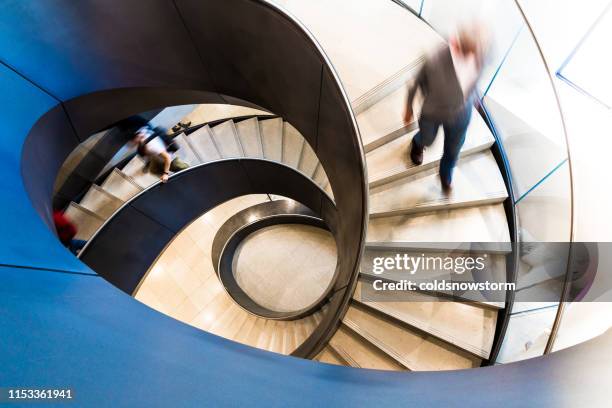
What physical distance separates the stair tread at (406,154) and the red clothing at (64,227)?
391 centimetres

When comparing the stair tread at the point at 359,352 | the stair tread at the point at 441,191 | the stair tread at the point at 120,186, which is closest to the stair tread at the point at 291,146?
the stair tread at the point at 120,186

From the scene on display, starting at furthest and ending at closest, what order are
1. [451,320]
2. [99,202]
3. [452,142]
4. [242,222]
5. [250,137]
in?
[242,222], [250,137], [99,202], [451,320], [452,142]

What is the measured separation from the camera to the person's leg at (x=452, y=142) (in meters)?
2.84

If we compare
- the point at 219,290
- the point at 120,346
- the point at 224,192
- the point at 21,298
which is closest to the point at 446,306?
the point at 120,346

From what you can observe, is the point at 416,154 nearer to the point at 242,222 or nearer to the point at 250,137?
the point at 250,137

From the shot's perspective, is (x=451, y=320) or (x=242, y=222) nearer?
(x=451, y=320)

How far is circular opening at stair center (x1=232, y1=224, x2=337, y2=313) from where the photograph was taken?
736cm

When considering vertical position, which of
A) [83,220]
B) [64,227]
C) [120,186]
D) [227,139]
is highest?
[227,139]

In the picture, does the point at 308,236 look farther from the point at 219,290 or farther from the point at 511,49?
the point at 511,49

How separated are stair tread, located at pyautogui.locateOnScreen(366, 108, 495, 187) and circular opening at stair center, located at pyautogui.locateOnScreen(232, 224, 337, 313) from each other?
406 centimetres

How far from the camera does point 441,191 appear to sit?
→ 137 inches

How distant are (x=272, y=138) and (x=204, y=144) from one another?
4.20 ft

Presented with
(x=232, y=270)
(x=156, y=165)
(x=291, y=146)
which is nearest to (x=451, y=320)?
(x=291, y=146)

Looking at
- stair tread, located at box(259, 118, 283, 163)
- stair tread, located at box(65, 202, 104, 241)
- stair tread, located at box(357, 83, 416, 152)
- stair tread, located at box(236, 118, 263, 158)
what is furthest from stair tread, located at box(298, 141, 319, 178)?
stair tread, located at box(65, 202, 104, 241)
